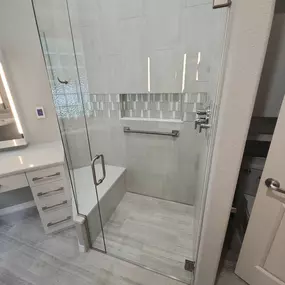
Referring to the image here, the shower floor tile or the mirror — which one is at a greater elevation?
the mirror

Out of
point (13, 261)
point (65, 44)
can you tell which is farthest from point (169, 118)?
point (13, 261)

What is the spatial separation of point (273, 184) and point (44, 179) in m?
1.73

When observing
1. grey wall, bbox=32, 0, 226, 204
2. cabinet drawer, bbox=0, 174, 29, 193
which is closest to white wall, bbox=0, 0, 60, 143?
grey wall, bbox=32, 0, 226, 204

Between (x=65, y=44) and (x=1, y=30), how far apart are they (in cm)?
52

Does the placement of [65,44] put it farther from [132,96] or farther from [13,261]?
[13,261]

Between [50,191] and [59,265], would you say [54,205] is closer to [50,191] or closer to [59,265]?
[50,191]

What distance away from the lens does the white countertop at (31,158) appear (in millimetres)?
1449

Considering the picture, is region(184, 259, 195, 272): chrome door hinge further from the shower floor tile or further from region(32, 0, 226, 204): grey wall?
region(32, 0, 226, 204): grey wall

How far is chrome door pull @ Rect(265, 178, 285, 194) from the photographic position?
928mm

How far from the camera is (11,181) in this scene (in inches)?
56.3

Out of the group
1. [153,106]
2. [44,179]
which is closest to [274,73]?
[153,106]

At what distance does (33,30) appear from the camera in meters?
1.61

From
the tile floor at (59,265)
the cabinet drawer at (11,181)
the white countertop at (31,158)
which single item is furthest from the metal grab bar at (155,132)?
the tile floor at (59,265)

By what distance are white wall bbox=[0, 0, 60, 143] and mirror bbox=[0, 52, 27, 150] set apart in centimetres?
5
